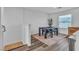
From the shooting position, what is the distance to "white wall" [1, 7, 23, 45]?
1.00m

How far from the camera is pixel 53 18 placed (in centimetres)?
114

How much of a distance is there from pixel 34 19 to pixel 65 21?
40 centimetres

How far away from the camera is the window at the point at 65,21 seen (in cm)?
110

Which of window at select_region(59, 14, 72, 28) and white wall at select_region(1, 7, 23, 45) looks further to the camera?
window at select_region(59, 14, 72, 28)

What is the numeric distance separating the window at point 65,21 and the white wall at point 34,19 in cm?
21

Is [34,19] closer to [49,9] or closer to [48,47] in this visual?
[49,9]

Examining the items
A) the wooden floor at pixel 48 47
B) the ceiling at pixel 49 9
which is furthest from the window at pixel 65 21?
the wooden floor at pixel 48 47

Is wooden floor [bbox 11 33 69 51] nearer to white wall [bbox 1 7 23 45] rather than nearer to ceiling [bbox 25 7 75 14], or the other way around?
white wall [bbox 1 7 23 45]

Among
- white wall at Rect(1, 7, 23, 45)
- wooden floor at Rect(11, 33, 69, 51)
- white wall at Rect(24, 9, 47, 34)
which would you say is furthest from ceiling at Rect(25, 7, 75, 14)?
wooden floor at Rect(11, 33, 69, 51)

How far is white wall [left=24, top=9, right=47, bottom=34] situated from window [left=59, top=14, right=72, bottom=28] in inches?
8.1

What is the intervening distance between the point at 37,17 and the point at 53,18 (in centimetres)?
21

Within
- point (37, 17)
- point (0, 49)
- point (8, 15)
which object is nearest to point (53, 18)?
point (37, 17)

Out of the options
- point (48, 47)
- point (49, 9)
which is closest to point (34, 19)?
point (49, 9)

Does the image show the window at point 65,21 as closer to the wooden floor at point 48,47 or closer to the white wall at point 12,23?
the wooden floor at point 48,47
